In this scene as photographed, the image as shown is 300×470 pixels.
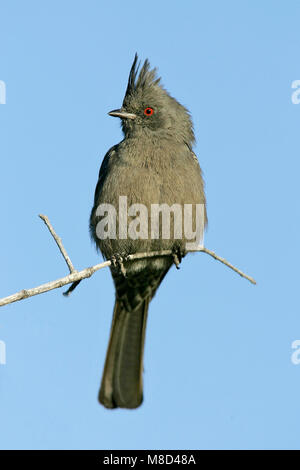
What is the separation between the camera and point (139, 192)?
23.4 feet

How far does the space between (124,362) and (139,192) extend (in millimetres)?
2043

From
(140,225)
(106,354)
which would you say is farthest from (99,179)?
(106,354)

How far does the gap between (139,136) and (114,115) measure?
1.83 feet

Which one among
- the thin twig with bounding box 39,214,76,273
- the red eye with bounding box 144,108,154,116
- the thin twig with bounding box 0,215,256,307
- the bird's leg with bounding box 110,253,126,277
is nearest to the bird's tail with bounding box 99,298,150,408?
the bird's leg with bounding box 110,253,126,277

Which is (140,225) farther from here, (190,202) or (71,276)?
(71,276)

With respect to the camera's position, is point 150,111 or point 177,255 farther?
point 150,111

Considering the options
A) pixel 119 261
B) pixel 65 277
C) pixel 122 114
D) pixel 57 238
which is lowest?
pixel 65 277

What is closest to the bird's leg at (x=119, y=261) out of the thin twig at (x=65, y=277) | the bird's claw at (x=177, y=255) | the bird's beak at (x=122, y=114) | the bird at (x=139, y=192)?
the bird at (x=139, y=192)

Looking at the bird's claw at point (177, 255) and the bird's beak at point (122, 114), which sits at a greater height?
the bird's beak at point (122, 114)

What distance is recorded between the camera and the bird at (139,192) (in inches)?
285

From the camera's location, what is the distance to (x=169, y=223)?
7125 millimetres

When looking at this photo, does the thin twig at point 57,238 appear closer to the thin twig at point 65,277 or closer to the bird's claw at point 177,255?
the thin twig at point 65,277

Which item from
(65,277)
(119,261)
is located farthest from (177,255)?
(65,277)

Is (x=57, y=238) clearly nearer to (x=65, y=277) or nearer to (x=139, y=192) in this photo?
(x=65, y=277)
